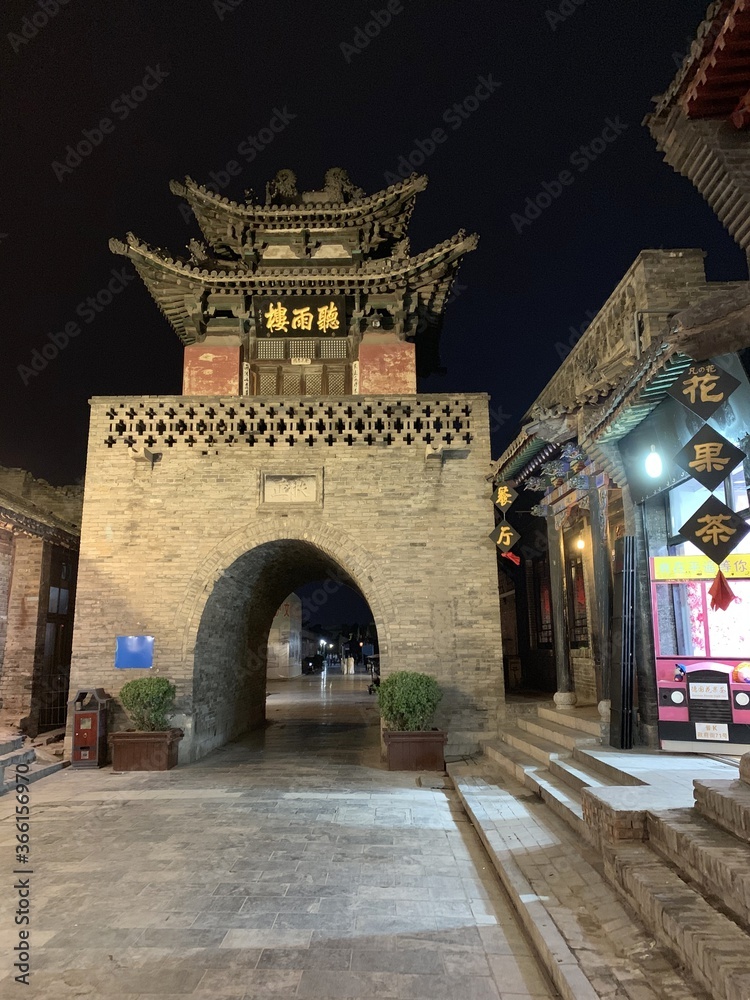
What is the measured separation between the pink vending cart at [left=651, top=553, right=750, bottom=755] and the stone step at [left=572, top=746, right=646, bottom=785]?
0.64 metres

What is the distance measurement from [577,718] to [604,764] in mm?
2335

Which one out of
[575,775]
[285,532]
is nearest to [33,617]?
[285,532]

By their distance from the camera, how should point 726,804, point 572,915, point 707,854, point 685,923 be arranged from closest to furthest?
point 685,923
point 707,854
point 726,804
point 572,915

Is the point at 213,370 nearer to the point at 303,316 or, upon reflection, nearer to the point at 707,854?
the point at 303,316

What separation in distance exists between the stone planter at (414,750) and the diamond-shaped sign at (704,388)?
19.3 feet

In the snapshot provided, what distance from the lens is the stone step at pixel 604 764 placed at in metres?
5.16

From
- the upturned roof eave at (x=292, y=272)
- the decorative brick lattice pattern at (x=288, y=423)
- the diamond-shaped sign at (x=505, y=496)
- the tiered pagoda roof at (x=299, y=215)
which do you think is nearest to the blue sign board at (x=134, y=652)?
the decorative brick lattice pattern at (x=288, y=423)

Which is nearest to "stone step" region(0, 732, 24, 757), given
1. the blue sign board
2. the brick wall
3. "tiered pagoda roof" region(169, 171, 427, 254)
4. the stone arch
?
the brick wall

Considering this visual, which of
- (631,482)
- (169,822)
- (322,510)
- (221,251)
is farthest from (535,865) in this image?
(221,251)

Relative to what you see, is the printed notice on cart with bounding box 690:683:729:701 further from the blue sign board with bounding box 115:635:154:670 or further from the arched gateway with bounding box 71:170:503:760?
the blue sign board with bounding box 115:635:154:670

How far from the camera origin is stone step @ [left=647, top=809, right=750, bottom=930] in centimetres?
289

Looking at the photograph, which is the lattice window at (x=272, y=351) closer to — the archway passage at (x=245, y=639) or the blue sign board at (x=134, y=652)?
the archway passage at (x=245, y=639)

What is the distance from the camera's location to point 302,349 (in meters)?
12.6

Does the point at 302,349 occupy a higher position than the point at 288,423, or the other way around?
the point at 302,349
